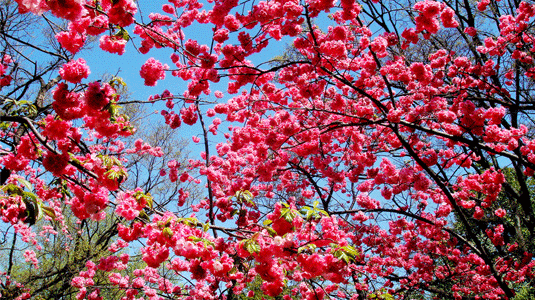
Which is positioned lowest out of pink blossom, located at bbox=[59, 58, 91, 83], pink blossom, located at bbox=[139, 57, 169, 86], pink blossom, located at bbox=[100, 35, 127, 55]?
pink blossom, located at bbox=[59, 58, 91, 83]

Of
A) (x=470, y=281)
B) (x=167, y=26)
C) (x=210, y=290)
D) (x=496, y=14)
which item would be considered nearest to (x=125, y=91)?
(x=167, y=26)

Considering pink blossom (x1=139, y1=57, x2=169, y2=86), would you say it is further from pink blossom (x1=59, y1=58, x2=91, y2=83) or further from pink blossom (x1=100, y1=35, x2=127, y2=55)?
pink blossom (x1=59, y1=58, x2=91, y2=83)

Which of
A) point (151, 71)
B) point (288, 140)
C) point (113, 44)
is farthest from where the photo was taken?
point (288, 140)

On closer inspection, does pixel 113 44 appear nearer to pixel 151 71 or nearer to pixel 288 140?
pixel 151 71

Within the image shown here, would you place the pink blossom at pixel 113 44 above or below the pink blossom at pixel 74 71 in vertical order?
above

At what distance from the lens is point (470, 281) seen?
873cm

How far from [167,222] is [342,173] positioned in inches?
181

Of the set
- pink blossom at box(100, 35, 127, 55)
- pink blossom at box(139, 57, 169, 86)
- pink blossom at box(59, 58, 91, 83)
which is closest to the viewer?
pink blossom at box(59, 58, 91, 83)

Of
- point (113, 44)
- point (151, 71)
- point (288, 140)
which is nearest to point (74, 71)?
point (113, 44)

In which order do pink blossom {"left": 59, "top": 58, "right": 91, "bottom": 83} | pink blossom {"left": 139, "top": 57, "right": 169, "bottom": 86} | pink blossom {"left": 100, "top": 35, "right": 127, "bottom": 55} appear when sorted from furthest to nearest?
pink blossom {"left": 139, "top": 57, "right": 169, "bottom": 86} < pink blossom {"left": 100, "top": 35, "right": 127, "bottom": 55} < pink blossom {"left": 59, "top": 58, "right": 91, "bottom": 83}

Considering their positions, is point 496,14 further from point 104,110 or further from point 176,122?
point 104,110

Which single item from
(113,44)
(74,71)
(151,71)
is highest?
(151,71)

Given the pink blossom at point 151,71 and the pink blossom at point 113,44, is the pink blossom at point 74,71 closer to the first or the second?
the pink blossom at point 113,44

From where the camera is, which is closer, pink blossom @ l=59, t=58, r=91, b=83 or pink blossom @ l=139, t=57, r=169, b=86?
pink blossom @ l=59, t=58, r=91, b=83
